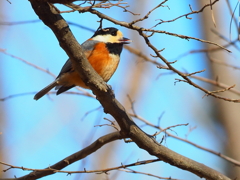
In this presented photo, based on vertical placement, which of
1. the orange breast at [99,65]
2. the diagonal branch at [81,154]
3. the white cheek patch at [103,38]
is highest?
the white cheek patch at [103,38]

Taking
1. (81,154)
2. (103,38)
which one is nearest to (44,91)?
(103,38)

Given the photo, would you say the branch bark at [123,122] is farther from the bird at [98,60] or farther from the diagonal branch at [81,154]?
the bird at [98,60]

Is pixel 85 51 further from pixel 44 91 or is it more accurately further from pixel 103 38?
pixel 44 91

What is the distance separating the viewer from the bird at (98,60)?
12.2 feet

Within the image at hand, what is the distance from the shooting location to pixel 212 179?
8.78 ft

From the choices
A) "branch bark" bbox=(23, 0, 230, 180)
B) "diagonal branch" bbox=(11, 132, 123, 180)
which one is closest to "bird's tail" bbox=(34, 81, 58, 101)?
"diagonal branch" bbox=(11, 132, 123, 180)

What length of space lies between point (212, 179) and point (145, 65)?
17.0 ft

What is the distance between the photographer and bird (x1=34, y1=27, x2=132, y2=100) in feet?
12.2

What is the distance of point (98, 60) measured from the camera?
146 inches

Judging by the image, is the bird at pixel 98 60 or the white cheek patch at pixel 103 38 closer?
the bird at pixel 98 60

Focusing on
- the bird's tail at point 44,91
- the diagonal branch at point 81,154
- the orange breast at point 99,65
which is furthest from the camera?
the bird's tail at point 44,91

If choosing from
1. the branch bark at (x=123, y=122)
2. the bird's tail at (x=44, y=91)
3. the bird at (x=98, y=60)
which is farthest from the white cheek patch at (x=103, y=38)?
the branch bark at (x=123, y=122)

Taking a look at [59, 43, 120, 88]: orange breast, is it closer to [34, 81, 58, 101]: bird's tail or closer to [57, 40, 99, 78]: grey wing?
[57, 40, 99, 78]: grey wing

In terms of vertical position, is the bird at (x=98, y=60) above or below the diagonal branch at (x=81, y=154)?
above
